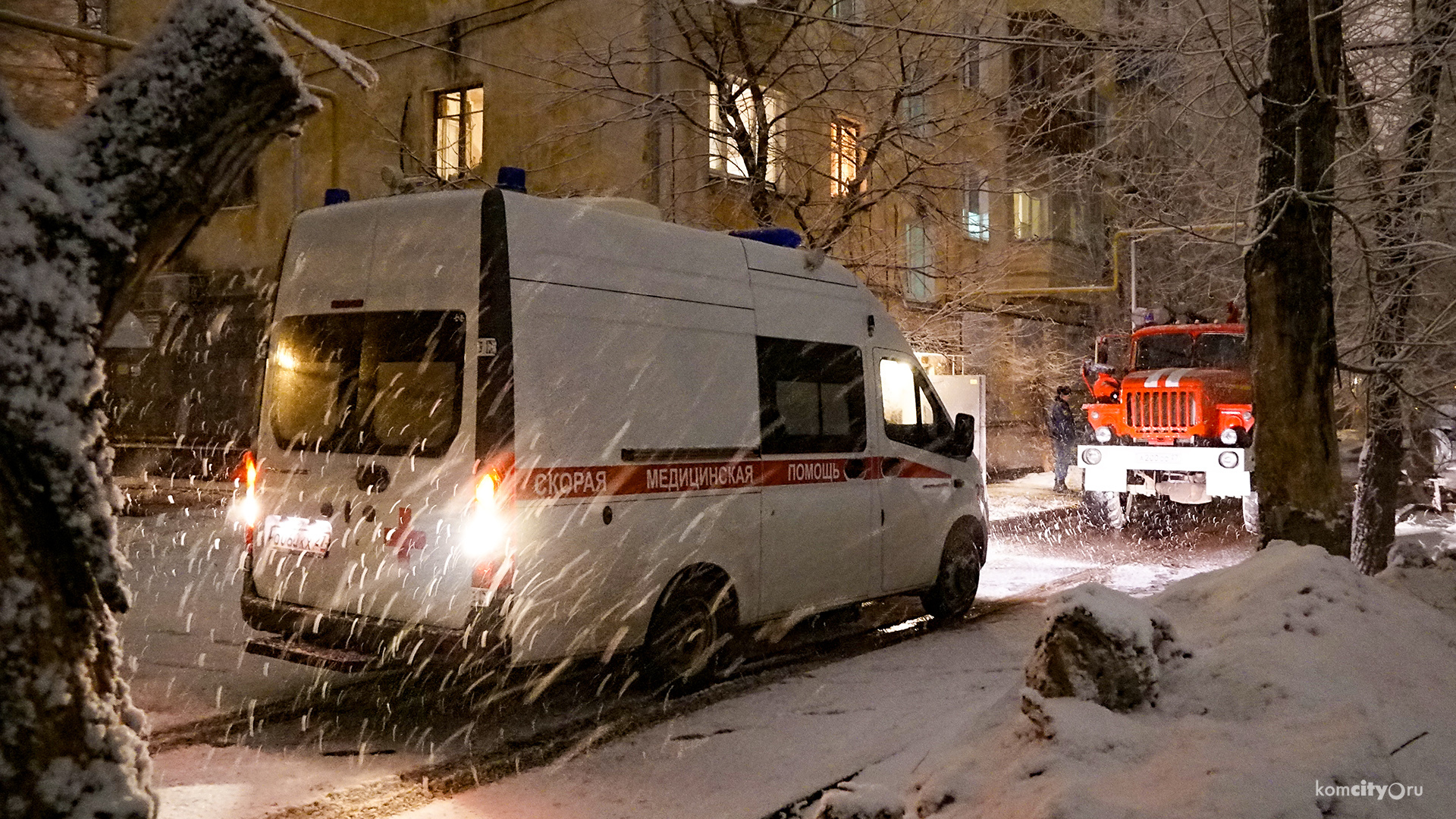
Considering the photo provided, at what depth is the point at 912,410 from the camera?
861 cm

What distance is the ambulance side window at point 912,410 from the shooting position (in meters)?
8.36

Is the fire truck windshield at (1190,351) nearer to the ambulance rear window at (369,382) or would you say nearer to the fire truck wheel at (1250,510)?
the fire truck wheel at (1250,510)

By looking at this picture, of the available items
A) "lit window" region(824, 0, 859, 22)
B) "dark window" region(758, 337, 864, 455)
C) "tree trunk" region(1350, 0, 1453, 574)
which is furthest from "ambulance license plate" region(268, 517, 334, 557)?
"lit window" region(824, 0, 859, 22)

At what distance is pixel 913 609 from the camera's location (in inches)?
395

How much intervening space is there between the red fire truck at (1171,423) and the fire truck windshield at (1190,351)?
1cm

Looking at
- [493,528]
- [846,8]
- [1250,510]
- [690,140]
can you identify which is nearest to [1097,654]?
[493,528]

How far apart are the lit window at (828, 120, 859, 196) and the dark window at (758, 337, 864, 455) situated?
22.8 ft

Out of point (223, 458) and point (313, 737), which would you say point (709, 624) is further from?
point (223, 458)

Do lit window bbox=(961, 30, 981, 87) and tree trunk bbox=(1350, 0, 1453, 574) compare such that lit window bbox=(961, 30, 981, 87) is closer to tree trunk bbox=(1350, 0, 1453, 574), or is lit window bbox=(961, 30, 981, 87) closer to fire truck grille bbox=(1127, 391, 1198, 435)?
tree trunk bbox=(1350, 0, 1453, 574)

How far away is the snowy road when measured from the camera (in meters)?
4.96

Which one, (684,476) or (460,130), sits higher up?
(460,130)

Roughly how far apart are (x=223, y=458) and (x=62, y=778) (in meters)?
19.8

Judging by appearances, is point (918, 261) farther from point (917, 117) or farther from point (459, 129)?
point (459, 129)

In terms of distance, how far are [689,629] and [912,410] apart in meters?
2.80
